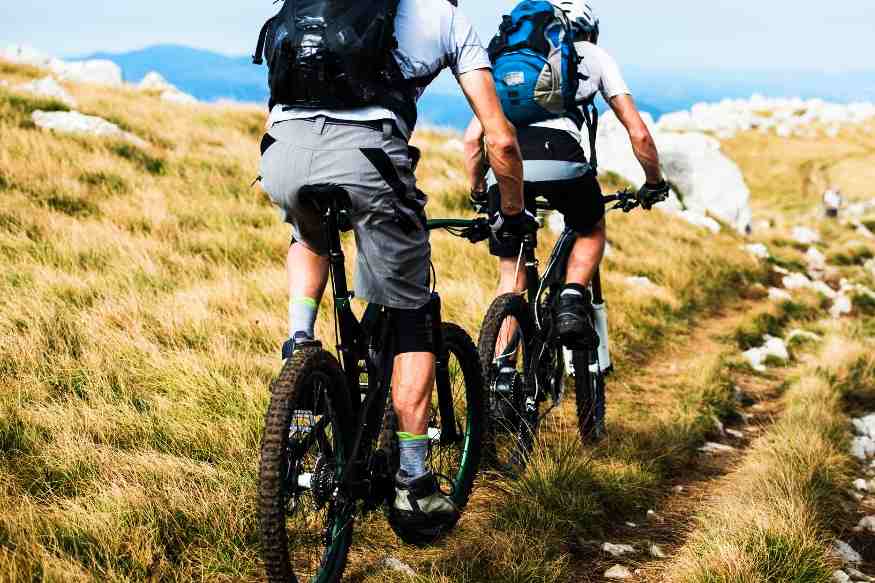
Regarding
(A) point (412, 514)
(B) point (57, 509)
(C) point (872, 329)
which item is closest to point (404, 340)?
(A) point (412, 514)

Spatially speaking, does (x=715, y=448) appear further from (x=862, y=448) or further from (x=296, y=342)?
(x=296, y=342)

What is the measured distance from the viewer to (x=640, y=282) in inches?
392

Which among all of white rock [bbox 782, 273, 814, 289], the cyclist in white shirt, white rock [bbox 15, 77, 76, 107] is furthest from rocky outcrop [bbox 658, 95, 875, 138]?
the cyclist in white shirt

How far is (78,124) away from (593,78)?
30.6ft

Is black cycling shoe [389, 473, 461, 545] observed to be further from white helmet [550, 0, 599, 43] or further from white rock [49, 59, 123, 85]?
white rock [49, 59, 123, 85]

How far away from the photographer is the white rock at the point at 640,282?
9.76 meters

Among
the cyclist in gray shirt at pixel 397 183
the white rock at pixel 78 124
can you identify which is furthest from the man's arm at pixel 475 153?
the white rock at pixel 78 124

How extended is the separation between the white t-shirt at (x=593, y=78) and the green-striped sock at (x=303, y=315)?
6.07 ft

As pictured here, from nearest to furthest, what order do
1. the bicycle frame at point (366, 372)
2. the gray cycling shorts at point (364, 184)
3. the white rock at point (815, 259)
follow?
1. the gray cycling shorts at point (364, 184)
2. the bicycle frame at point (366, 372)
3. the white rock at point (815, 259)

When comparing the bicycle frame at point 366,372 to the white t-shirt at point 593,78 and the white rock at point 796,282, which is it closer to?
the white t-shirt at point 593,78

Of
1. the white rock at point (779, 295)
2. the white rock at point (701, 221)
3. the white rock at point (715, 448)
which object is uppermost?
the white rock at point (701, 221)

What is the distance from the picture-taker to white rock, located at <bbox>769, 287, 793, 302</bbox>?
11.2 meters

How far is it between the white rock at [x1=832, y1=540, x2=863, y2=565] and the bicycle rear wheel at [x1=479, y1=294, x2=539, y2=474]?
1.53 m

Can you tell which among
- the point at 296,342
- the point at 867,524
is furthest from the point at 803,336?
the point at 296,342
